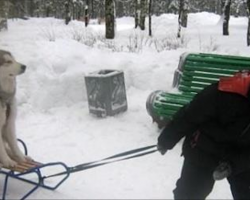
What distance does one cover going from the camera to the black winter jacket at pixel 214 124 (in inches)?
120

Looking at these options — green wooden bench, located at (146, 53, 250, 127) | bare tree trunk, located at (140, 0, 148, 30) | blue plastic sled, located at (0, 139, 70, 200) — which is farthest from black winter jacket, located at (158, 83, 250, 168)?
bare tree trunk, located at (140, 0, 148, 30)

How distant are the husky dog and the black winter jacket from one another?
6.17 ft

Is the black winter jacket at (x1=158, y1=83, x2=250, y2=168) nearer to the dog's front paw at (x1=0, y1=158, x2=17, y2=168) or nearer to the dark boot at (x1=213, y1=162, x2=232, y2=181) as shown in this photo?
the dark boot at (x1=213, y1=162, x2=232, y2=181)

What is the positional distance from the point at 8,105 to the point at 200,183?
2.21 meters

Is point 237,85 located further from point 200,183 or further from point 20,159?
point 20,159

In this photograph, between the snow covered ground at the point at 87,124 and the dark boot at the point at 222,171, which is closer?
the dark boot at the point at 222,171

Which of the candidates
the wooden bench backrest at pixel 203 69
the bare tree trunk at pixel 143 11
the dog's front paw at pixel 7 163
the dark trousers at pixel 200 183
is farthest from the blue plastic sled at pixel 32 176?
the bare tree trunk at pixel 143 11

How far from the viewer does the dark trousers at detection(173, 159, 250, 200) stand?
3.27 m

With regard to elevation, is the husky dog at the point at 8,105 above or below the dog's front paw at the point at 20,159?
above

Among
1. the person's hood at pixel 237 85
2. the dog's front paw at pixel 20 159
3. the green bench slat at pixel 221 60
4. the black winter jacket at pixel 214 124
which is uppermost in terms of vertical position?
the person's hood at pixel 237 85

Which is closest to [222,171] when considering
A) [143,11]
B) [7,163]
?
[7,163]

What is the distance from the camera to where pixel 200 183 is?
3305 millimetres

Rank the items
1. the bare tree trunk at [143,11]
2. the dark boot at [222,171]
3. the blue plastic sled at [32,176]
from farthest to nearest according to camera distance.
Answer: the bare tree trunk at [143,11], the blue plastic sled at [32,176], the dark boot at [222,171]

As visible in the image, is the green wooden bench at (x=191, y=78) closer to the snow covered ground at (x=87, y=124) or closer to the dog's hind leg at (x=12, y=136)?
the snow covered ground at (x=87, y=124)
